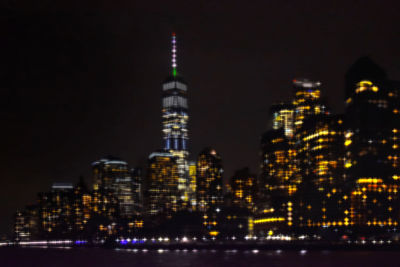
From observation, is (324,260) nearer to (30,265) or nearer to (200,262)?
(200,262)

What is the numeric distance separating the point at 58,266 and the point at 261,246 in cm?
7139

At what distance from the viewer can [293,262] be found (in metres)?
137

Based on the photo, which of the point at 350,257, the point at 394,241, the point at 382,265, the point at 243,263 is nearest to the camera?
the point at 382,265

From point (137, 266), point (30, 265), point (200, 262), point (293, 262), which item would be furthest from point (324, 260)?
point (30, 265)

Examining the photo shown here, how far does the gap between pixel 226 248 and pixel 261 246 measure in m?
11.1

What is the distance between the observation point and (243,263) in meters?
136

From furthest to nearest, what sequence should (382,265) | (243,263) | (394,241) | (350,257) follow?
(394,241) < (350,257) < (243,263) < (382,265)

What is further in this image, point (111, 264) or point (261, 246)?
point (261, 246)

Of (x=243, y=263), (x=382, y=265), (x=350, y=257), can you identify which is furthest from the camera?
(x=350, y=257)

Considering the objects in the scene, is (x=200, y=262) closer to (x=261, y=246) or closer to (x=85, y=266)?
(x=85, y=266)

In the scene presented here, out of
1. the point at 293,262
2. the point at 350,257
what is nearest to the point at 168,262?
the point at 293,262

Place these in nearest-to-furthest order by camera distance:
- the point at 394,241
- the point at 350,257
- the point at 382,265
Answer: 1. the point at 382,265
2. the point at 350,257
3. the point at 394,241

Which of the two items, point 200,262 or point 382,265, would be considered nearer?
point 382,265

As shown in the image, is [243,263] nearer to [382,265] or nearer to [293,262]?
[293,262]
